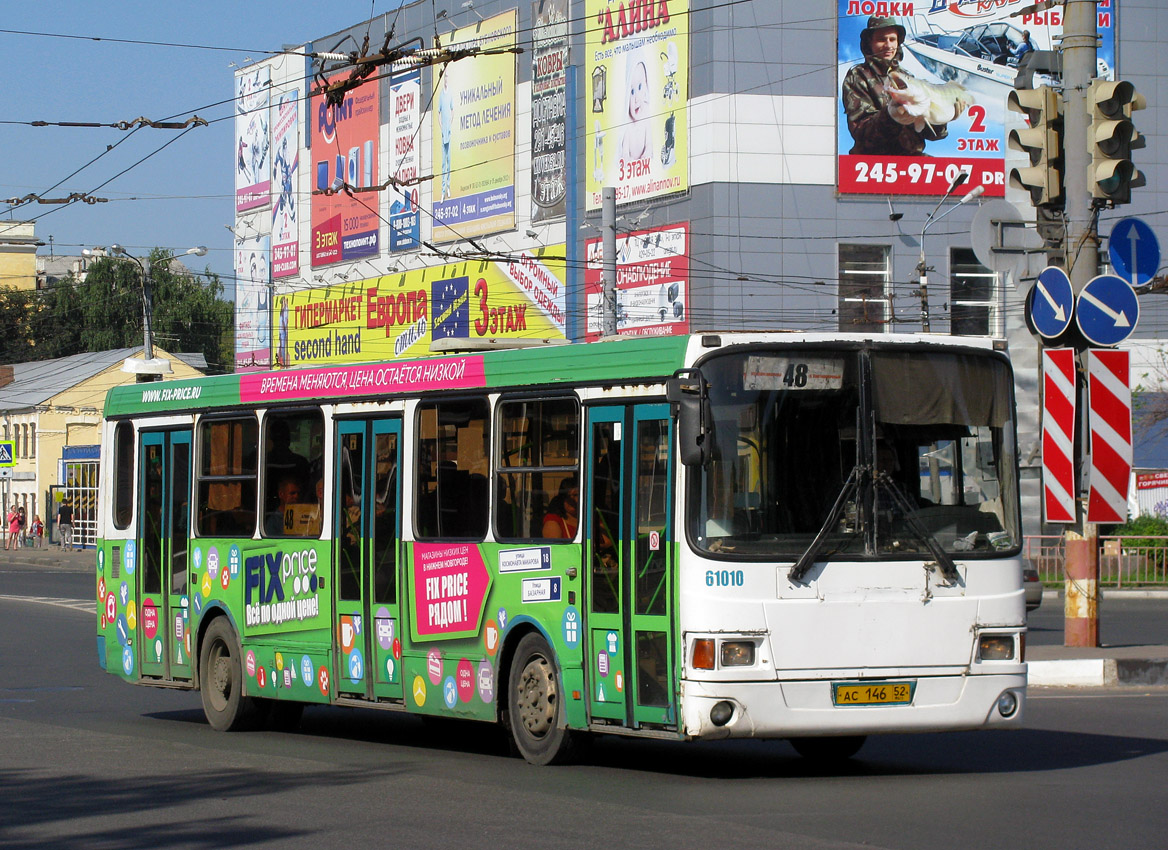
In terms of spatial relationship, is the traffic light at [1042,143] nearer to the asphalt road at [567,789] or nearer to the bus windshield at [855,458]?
the asphalt road at [567,789]

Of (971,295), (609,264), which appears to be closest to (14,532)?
(971,295)

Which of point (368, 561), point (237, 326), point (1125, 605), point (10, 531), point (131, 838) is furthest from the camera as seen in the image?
point (237, 326)

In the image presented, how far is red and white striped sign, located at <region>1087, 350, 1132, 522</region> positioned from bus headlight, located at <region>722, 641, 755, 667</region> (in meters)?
7.56

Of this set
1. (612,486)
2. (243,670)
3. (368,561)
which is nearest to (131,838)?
(612,486)

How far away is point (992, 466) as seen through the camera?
10453 millimetres

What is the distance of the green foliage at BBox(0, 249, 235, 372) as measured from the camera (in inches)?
3949

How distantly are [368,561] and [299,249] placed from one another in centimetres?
6092

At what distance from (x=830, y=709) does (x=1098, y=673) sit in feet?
22.2

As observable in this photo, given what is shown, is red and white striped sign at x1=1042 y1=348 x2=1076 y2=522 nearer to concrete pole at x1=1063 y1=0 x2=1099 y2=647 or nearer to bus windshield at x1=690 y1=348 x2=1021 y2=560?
concrete pole at x1=1063 y1=0 x2=1099 y2=647

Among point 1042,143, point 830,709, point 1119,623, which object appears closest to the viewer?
point 830,709

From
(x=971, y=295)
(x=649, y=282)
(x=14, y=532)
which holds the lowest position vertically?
(x=14, y=532)

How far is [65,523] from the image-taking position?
2501 inches

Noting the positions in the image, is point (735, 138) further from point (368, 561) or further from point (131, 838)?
point (131, 838)

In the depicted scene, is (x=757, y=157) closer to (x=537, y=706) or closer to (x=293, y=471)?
(x=293, y=471)
